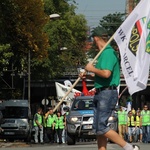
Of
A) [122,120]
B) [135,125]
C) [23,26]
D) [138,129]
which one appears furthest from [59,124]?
[23,26]

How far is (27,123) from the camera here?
3684 centimetres

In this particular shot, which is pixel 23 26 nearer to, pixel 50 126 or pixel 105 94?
pixel 50 126

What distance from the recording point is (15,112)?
3734cm

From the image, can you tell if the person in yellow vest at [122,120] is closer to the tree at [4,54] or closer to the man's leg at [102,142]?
the tree at [4,54]

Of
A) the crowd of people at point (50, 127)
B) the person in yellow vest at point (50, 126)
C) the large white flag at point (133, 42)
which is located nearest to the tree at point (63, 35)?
the person in yellow vest at point (50, 126)

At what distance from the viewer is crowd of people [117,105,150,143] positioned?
3394 cm

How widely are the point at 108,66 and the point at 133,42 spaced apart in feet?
3.75

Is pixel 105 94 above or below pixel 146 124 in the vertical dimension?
above

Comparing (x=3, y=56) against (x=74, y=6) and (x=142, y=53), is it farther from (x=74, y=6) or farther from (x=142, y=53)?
(x=74, y=6)

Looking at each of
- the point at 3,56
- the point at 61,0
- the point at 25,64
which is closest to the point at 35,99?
the point at 61,0

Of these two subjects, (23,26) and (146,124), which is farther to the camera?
(23,26)

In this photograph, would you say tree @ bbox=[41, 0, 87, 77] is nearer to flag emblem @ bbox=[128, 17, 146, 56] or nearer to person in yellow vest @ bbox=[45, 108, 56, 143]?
person in yellow vest @ bbox=[45, 108, 56, 143]

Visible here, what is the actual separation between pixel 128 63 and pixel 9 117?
87.5 feet

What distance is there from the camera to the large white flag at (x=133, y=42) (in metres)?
10.9
